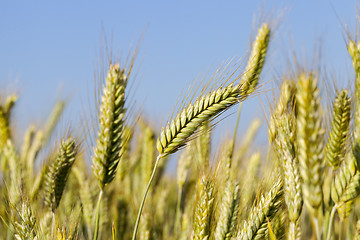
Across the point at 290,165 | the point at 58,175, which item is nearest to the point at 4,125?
the point at 58,175

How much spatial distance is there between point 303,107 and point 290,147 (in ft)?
1.46

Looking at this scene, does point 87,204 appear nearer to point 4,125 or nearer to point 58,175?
point 58,175

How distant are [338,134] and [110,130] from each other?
1054 mm

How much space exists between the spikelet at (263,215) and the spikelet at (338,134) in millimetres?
271

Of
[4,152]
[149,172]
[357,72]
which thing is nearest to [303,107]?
[357,72]

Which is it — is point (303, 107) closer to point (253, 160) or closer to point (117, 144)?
point (117, 144)

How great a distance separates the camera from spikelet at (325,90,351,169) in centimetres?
179

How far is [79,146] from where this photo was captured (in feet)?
7.49

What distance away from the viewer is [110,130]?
175 centimetres

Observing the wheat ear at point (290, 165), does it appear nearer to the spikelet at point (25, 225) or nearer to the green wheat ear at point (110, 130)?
the green wheat ear at point (110, 130)

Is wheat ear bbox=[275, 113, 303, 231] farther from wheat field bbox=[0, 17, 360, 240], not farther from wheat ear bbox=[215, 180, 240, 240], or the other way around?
wheat ear bbox=[215, 180, 240, 240]

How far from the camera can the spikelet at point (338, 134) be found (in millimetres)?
1787

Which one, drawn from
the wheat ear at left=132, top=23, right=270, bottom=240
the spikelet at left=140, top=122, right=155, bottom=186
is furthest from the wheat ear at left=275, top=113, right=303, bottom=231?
the spikelet at left=140, top=122, right=155, bottom=186

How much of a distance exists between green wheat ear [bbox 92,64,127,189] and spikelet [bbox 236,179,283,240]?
67cm
